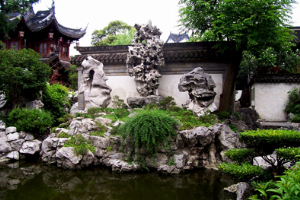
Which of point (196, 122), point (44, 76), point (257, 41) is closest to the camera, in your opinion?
point (196, 122)

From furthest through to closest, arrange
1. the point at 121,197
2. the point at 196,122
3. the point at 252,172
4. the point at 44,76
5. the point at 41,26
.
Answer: the point at 41,26 → the point at 44,76 → the point at 196,122 → the point at 121,197 → the point at 252,172

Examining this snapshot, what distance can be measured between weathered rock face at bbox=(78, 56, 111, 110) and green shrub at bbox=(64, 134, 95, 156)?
2.38 meters

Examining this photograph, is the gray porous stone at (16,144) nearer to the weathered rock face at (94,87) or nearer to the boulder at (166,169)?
the weathered rock face at (94,87)

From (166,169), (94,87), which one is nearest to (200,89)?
(166,169)

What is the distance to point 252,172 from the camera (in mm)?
4316

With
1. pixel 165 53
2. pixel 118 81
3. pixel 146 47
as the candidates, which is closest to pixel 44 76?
pixel 118 81

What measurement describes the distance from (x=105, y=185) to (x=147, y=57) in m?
5.85

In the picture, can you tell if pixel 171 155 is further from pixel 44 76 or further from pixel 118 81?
pixel 44 76

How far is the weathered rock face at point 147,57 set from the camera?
1012cm

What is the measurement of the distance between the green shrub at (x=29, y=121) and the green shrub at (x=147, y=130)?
3791mm

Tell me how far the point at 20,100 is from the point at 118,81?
178 inches

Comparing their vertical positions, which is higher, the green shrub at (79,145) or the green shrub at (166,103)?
the green shrub at (166,103)

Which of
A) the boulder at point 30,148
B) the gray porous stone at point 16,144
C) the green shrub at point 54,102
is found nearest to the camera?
the boulder at point 30,148

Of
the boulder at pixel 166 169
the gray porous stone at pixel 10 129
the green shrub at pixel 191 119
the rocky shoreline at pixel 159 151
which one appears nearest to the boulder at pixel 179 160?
the rocky shoreline at pixel 159 151
